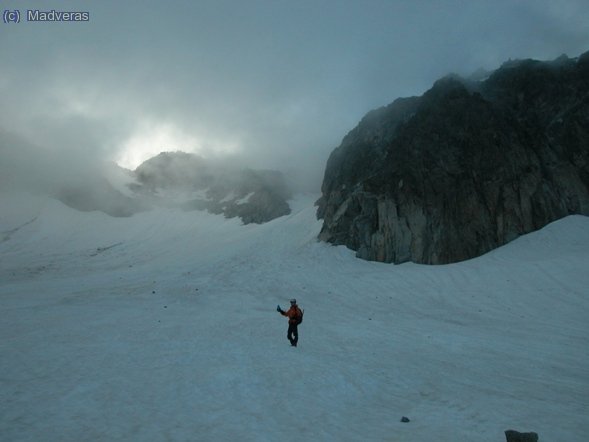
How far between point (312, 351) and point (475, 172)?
34.6 meters

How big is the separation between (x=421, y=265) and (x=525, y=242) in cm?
1016

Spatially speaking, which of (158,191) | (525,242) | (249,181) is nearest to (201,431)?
(525,242)

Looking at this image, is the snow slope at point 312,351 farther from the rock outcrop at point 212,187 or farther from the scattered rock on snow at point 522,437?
the rock outcrop at point 212,187

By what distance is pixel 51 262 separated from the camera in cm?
5325

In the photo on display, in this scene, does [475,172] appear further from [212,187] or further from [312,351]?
[212,187]

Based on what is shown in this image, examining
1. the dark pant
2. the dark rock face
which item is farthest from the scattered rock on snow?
the dark rock face

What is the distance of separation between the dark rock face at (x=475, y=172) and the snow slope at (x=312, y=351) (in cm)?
270

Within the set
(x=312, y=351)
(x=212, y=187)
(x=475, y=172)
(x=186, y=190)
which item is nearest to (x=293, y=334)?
(x=312, y=351)

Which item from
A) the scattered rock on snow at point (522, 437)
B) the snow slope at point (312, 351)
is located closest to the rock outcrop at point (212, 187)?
the snow slope at point (312, 351)

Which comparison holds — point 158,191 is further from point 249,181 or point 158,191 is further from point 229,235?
point 229,235

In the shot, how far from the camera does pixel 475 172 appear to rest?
41.6 metres

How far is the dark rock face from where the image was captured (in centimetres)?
3862

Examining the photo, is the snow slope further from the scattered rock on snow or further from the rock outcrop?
the rock outcrop

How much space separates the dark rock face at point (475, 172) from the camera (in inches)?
1521
